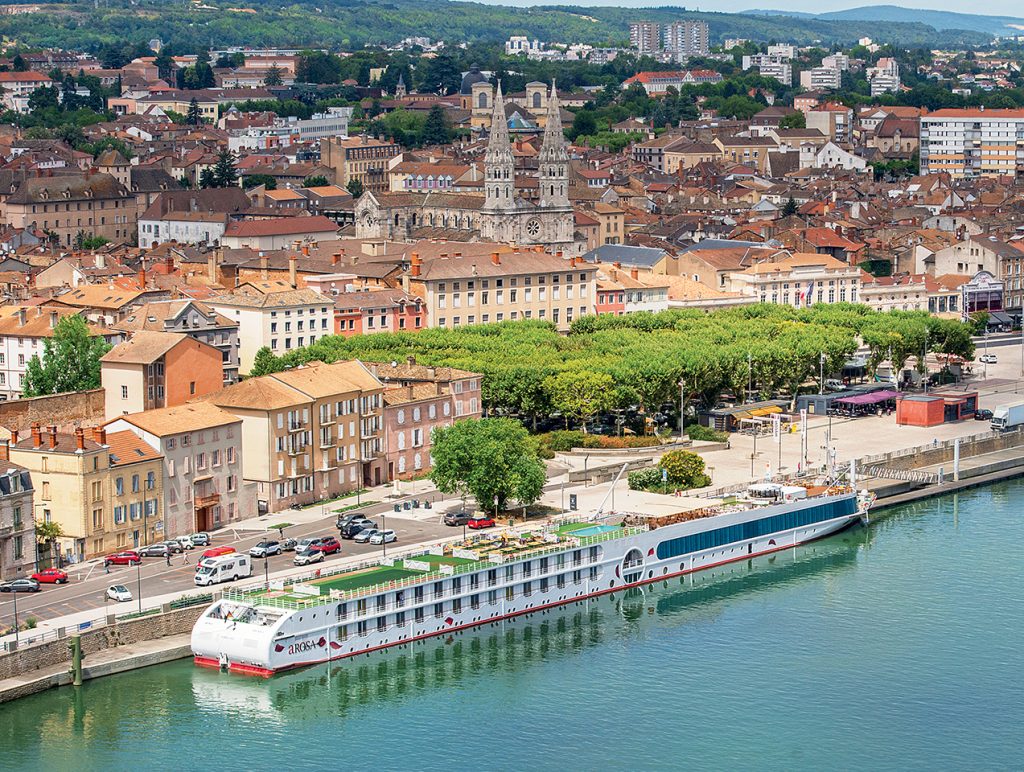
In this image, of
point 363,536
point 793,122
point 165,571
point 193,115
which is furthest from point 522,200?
point 193,115

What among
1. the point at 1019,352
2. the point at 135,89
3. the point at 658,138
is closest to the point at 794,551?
the point at 1019,352

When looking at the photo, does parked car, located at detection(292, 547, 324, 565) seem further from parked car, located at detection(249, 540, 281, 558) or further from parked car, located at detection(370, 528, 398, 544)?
parked car, located at detection(370, 528, 398, 544)

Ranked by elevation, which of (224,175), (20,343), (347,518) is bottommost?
(347,518)

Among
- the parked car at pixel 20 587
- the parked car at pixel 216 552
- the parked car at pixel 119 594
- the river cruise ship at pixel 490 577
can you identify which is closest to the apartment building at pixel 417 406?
the river cruise ship at pixel 490 577

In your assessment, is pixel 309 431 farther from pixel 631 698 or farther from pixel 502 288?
pixel 502 288

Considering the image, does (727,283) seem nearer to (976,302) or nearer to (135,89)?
(976,302)

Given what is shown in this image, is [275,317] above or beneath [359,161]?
beneath
